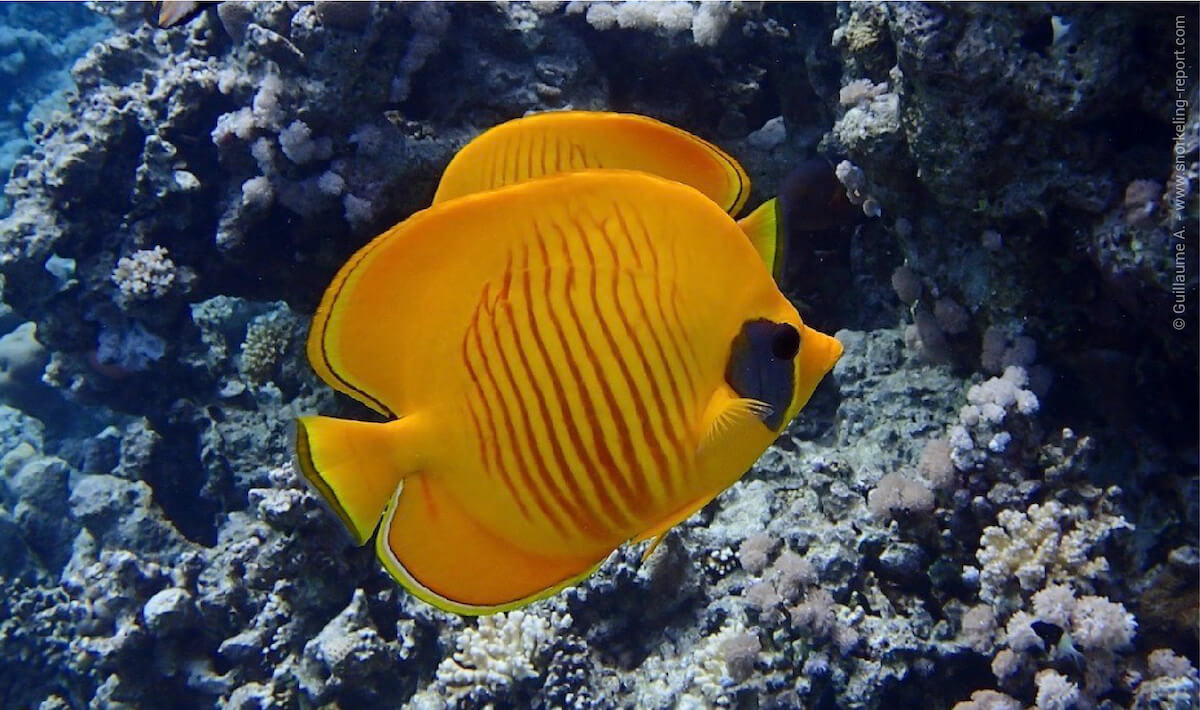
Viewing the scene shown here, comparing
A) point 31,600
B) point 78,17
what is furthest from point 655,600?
point 78,17

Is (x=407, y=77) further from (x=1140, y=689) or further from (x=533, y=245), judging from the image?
(x=1140, y=689)

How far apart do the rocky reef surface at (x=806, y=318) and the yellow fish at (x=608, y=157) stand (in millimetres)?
1623

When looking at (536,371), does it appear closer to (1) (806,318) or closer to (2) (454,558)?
(2) (454,558)

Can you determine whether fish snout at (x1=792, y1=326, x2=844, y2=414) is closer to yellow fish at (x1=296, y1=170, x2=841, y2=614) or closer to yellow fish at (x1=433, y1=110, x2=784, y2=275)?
yellow fish at (x1=296, y1=170, x2=841, y2=614)

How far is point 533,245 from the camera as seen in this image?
3.32 ft

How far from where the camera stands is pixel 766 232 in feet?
3.91

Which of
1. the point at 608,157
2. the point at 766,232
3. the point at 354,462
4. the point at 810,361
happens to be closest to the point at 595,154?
the point at 608,157

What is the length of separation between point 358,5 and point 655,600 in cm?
317

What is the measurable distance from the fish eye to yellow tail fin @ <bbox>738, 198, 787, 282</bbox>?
18 centimetres

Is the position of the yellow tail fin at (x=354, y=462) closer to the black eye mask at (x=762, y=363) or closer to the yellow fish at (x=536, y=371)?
the yellow fish at (x=536, y=371)

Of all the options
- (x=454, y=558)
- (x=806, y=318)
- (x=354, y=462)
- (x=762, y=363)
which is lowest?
(x=806, y=318)

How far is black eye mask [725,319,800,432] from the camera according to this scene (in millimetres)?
1044

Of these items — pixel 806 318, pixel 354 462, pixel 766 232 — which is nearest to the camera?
pixel 354 462

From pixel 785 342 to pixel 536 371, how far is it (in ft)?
1.12
